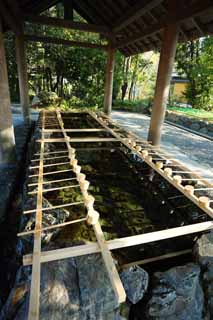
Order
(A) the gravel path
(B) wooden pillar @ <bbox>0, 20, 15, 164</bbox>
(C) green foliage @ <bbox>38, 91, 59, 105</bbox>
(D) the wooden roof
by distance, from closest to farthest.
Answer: (B) wooden pillar @ <bbox>0, 20, 15, 164</bbox> → (D) the wooden roof → (A) the gravel path → (C) green foliage @ <bbox>38, 91, 59, 105</bbox>

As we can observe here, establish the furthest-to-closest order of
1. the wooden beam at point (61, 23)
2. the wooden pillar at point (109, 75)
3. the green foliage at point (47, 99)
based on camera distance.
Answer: the green foliage at point (47, 99) < the wooden pillar at point (109, 75) < the wooden beam at point (61, 23)

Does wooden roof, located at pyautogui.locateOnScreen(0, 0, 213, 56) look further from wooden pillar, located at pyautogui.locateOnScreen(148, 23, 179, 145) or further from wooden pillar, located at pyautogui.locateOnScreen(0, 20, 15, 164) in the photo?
wooden pillar, located at pyautogui.locateOnScreen(0, 20, 15, 164)

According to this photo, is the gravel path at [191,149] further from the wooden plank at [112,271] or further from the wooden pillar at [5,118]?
the wooden pillar at [5,118]

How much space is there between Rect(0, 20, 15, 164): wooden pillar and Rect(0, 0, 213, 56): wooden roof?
184cm

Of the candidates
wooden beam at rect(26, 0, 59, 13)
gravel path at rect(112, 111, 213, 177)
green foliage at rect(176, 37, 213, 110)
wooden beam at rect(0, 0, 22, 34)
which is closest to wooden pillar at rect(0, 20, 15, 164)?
wooden beam at rect(0, 0, 22, 34)

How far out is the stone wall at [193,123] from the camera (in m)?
7.28

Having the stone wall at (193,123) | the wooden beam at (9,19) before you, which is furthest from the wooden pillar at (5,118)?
the stone wall at (193,123)

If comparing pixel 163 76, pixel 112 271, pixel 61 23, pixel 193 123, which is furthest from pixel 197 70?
pixel 112 271

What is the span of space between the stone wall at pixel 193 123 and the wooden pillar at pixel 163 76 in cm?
360

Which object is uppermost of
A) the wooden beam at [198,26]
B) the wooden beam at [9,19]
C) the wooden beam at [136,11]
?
the wooden beam at [136,11]

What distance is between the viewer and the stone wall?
7.28m

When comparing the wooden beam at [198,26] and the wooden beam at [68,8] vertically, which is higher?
the wooden beam at [68,8]

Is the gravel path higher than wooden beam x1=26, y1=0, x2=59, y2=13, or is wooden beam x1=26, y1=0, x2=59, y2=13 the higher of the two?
wooden beam x1=26, y1=0, x2=59, y2=13

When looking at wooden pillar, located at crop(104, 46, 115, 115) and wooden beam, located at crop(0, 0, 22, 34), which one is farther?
wooden pillar, located at crop(104, 46, 115, 115)
